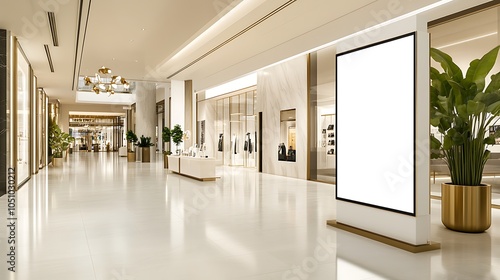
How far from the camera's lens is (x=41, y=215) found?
22.0 feet

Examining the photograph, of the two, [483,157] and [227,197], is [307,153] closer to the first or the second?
[227,197]

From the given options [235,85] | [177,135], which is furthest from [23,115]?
[235,85]

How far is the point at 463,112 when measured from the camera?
552 centimetres

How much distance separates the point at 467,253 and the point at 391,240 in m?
0.86

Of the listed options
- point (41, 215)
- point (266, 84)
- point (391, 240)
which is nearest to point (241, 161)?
point (266, 84)

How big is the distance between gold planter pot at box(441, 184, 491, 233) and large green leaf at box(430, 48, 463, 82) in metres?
1.69

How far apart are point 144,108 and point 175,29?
64.5 ft

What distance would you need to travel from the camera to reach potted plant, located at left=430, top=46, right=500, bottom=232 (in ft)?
18.0

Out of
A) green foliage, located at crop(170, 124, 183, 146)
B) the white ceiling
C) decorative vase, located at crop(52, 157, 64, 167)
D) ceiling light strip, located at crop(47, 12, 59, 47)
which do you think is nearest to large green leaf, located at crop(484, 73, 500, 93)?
the white ceiling

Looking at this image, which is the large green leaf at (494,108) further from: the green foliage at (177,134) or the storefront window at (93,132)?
the storefront window at (93,132)

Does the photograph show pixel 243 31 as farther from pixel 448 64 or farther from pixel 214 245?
pixel 214 245

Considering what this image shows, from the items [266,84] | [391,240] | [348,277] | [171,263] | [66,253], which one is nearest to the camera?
[348,277]

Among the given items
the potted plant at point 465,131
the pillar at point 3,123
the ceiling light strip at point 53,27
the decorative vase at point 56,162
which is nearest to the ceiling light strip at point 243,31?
the potted plant at point 465,131

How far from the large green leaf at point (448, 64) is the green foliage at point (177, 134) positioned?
1319 centimetres
